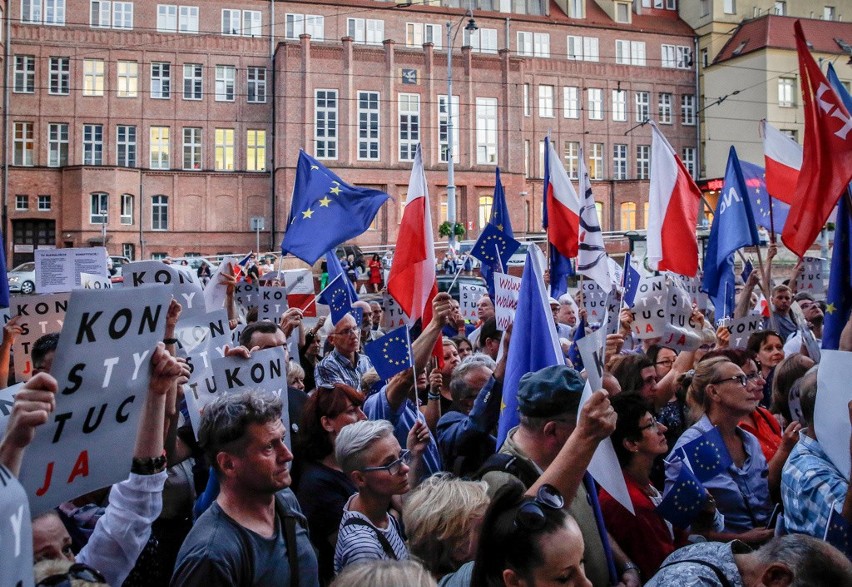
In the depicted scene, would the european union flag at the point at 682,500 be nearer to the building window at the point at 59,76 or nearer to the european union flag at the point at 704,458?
the european union flag at the point at 704,458

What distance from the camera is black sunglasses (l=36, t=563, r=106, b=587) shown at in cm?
228

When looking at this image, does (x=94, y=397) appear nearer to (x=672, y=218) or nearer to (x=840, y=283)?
(x=840, y=283)

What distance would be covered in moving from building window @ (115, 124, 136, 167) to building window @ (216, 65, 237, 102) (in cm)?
476

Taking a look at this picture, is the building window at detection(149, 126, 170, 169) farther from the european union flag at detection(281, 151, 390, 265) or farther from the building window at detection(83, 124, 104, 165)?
the european union flag at detection(281, 151, 390, 265)

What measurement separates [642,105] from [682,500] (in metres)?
52.4

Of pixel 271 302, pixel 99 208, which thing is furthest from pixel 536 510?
pixel 99 208

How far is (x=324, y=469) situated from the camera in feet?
14.1

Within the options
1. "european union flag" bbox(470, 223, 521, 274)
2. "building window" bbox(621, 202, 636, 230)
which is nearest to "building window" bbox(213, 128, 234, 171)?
"building window" bbox(621, 202, 636, 230)

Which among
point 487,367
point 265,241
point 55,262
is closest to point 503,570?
point 487,367

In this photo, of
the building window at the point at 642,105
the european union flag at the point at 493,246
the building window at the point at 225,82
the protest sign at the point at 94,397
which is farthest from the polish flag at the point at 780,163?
the building window at the point at 642,105

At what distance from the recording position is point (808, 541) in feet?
8.64

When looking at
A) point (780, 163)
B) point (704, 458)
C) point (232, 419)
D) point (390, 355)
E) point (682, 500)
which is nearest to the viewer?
point (232, 419)

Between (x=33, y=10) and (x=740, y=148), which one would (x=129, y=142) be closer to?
(x=33, y=10)

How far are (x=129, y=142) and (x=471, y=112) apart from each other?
17802mm
